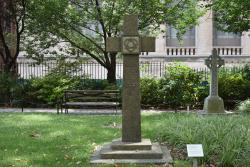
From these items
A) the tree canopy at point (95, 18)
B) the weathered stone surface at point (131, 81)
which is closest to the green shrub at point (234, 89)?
the tree canopy at point (95, 18)

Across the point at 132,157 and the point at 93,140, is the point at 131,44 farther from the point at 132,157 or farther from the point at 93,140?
the point at 93,140

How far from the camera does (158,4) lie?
22.8 meters

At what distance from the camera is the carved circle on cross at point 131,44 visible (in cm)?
1016

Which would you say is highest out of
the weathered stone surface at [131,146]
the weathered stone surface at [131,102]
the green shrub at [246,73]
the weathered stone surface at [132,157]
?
the green shrub at [246,73]

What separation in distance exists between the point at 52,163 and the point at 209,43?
105 feet

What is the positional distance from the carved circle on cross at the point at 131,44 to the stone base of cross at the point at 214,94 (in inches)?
343

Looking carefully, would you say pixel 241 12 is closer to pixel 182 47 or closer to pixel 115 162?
pixel 115 162

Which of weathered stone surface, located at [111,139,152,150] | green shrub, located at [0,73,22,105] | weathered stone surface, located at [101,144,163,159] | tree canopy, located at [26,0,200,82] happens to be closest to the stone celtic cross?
weathered stone surface, located at [111,139,152,150]

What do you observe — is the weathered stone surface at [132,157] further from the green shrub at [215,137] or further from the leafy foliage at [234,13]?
the leafy foliage at [234,13]

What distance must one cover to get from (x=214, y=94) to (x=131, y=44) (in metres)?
9.13

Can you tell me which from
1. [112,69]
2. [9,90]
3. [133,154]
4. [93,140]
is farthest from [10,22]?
[133,154]

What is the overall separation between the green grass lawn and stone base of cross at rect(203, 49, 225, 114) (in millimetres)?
4356

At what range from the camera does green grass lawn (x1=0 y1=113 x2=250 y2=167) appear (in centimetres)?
919

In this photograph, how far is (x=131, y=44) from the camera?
33.4 ft
